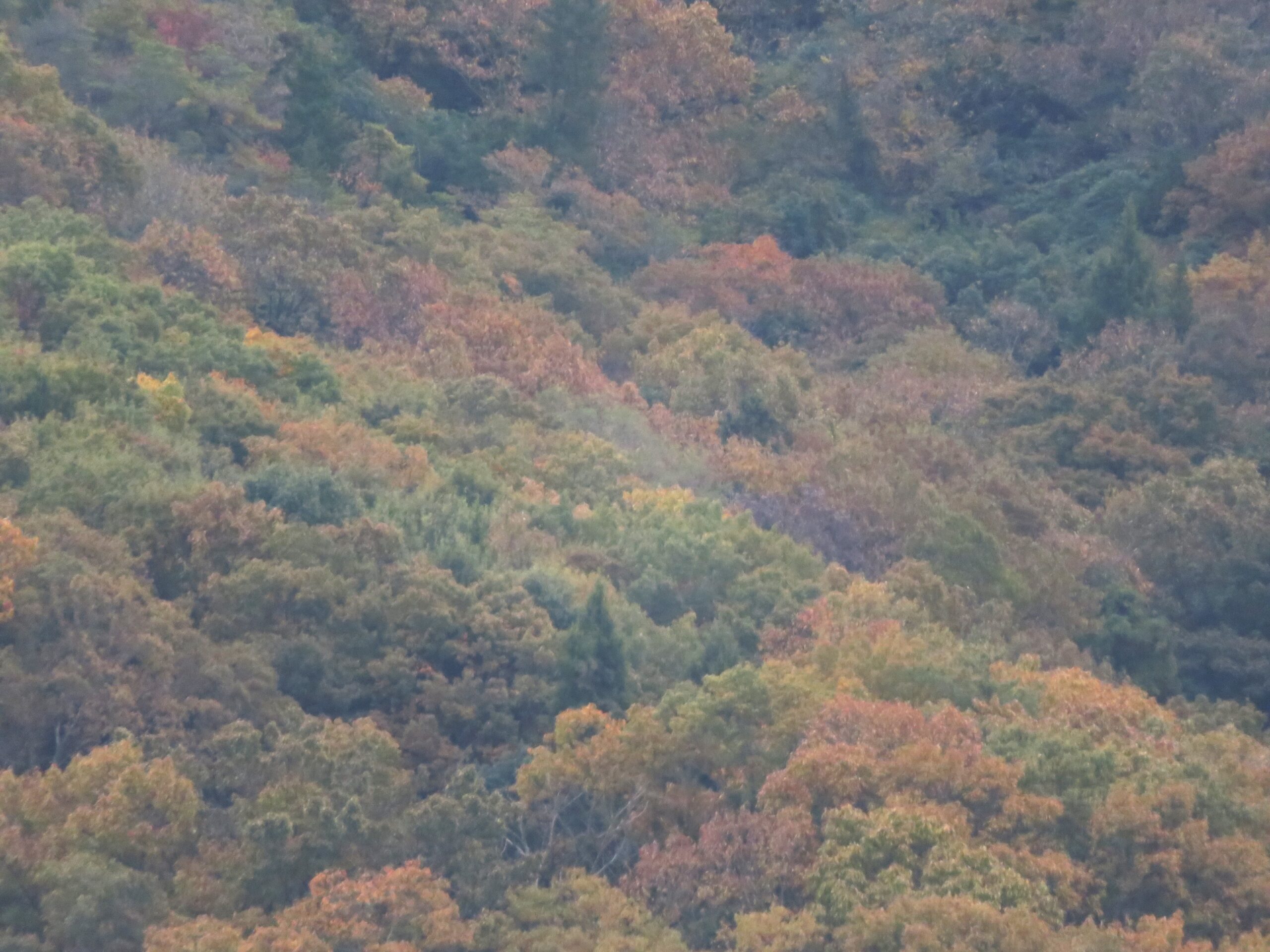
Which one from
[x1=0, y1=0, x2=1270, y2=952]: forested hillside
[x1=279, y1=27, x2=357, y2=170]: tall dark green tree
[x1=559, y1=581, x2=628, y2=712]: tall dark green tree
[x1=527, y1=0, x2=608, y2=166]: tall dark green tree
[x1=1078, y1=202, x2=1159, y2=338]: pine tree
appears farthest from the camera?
[x1=527, y1=0, x2=608, y2=166]: tall dark green tree

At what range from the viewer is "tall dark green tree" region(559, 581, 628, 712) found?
1853 centimetres

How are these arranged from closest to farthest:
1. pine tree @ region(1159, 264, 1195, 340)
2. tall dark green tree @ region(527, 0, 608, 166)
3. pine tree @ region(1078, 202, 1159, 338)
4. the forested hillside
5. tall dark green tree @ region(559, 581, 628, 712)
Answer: the forested hillside, tall dark green tree @ region(559, 581, 628, 712), pine tree @ region(1159, 264, 1195, 340), pine tree @ region(1078, 202, 1159, 338), tall dark green tree @ region(527, 0, 608, 166)

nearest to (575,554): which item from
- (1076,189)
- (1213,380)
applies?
(1213,380)

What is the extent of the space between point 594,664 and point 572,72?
24.2m

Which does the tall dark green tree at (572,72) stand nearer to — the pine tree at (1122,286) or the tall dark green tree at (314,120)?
the tall dark green tree at (314,120)

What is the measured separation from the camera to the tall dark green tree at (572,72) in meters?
40.2

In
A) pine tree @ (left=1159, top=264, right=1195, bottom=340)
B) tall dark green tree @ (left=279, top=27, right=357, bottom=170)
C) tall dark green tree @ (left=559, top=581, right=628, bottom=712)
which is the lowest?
tall dark green tree @ (left=279, top=27, right=357, bottom=170)

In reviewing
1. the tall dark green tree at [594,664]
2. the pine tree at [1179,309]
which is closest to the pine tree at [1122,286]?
the pine tree at [1179,309]

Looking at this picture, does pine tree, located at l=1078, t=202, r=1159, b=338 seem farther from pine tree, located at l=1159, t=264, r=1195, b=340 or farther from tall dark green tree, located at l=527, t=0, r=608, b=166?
tall dark green tree, located at l=527, t=0, r=608, b=166

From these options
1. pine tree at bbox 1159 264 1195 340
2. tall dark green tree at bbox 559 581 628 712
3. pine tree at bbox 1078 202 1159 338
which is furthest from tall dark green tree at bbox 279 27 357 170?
tall dark green tree at bbox 559 581 628 712

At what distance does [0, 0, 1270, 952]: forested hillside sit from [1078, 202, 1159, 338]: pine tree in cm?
9

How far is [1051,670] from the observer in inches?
827

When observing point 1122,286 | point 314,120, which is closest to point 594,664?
point 1122,286

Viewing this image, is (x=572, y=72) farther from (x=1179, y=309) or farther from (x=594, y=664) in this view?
(x=594, y=664)
